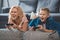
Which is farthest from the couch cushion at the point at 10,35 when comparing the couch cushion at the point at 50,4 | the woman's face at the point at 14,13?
the couch cushion at the point at 50,4

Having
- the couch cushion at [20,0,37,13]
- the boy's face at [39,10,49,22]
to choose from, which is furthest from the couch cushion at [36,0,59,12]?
the boy's face at [39,10,49,22]

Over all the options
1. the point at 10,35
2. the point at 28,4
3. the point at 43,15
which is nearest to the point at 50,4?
the point at 28,4

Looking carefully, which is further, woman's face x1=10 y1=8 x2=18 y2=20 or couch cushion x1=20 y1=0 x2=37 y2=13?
couch cushion x1=20 y1=0 x2=37 y2=13

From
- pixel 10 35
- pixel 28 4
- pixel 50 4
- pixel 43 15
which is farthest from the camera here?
pixel 28 4

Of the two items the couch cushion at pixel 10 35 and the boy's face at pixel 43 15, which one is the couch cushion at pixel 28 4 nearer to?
the boy's face at pixel 43 15

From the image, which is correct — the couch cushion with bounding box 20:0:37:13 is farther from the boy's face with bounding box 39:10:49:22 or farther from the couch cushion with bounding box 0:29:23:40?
the couch cushion with bounding box 0:29:23:40

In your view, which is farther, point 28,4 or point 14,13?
point 28,4

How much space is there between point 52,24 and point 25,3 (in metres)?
1.77

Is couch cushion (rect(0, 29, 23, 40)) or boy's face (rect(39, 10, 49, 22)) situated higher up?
boy's face (rect(39, 10, 49, 22))

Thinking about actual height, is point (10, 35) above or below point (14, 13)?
below

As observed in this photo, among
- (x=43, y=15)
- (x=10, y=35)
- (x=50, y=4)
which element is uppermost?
(x=50, y=4)

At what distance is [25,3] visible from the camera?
4125 millimetres

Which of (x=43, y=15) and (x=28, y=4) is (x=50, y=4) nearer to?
(x=28, y=4)

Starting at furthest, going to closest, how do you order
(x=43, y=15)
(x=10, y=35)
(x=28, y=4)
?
1. (x=28, y=4)
2. (x=43, y=15)
3. (x=10, y=35)
